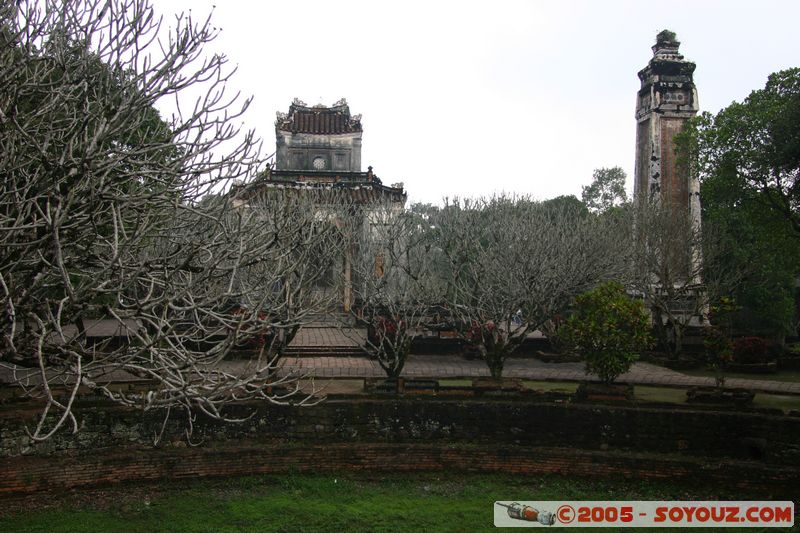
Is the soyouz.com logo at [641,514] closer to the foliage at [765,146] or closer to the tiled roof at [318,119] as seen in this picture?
the foliage at [765,146]

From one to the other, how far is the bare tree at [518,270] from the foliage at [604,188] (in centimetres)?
2574

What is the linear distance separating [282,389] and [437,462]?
3.07 m

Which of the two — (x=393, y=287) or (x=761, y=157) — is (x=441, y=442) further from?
(x=761, y=157)

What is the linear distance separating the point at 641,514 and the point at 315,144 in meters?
24.4

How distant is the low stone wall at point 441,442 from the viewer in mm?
10406

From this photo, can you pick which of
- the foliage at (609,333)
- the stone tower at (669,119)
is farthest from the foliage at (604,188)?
the foliage at (609,333)

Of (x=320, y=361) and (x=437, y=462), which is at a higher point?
(x=320, y=361)

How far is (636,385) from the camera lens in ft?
49.0

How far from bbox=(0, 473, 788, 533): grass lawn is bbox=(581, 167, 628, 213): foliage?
3746 cm

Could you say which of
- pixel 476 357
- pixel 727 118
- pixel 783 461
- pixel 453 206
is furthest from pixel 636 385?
pixel 453 206

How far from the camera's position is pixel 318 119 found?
31.6 meters

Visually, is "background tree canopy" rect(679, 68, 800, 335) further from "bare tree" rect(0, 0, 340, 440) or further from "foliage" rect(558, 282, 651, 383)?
"bare tree" rect(0, 0, 340, 440)

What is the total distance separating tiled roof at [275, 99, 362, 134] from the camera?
31000 millimetres

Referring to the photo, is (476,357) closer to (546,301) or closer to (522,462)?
(546,301)
